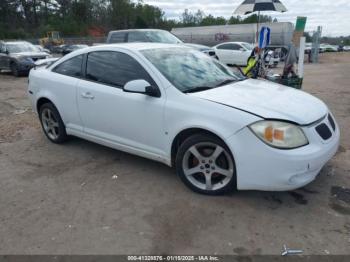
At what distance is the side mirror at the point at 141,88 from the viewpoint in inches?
148

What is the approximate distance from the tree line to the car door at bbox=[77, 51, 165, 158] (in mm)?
71092

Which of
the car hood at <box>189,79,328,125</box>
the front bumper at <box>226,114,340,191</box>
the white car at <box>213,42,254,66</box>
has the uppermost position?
the car hood at <box>189,79,328,125</box>

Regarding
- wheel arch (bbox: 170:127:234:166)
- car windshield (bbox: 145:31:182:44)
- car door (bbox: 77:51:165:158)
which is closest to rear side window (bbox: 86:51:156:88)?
car door (bbox: 77:51:165:158)

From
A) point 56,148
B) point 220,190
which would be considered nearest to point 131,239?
point 220,190

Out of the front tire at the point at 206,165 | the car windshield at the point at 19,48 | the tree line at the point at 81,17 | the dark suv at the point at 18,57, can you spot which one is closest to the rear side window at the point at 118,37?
the dark suv at the point at 18,57

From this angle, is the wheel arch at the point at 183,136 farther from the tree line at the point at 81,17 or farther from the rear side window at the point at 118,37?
the tree line at the point at 81,17

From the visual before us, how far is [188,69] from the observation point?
13.8ft

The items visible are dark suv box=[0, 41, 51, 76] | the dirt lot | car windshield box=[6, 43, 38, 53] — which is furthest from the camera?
car windshield box=[6, 43, 38, 53]

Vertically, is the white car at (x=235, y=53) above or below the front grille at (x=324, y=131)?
below

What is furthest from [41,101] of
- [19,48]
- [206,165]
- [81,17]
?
[81,17]

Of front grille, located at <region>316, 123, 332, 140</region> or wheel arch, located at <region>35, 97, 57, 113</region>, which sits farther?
wheel arch, located at <region>35, 97, 57, 113</region>

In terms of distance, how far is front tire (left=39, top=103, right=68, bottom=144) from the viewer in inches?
206

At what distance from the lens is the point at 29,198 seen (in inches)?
149

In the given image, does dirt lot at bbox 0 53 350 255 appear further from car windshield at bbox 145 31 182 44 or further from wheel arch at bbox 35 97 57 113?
car windshield at bbox 145 31 182 44
